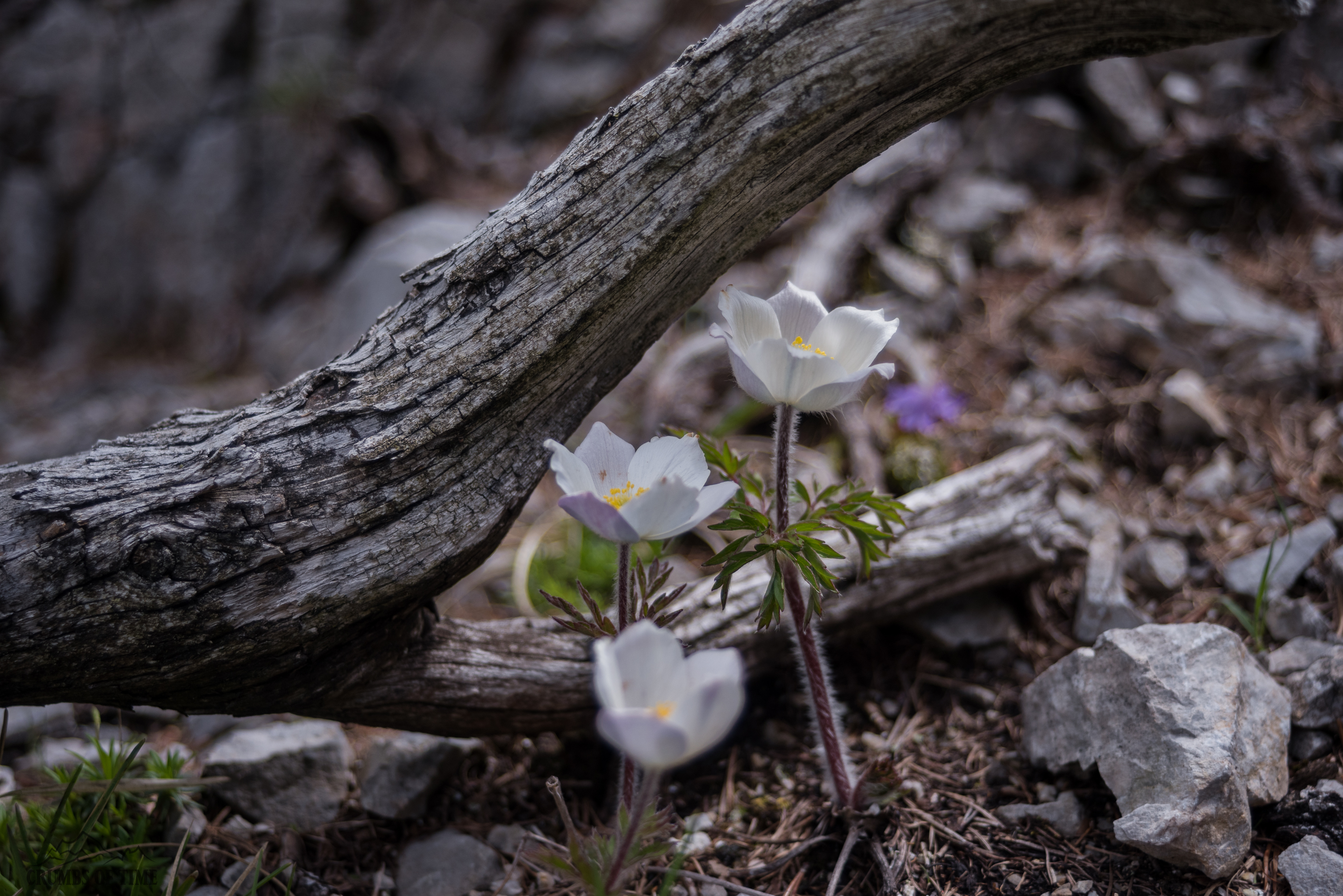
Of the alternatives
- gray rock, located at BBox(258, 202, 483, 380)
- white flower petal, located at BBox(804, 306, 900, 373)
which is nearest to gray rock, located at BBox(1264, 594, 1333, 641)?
white flower petal, located at BBox(804, 306, 900, 373)

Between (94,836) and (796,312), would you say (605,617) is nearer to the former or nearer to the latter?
(796,312)

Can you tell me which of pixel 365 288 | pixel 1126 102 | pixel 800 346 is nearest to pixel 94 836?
pixel 800 346

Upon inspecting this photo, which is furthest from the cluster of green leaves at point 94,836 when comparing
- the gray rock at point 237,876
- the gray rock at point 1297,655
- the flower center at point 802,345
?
the gray rock at point 1297,655

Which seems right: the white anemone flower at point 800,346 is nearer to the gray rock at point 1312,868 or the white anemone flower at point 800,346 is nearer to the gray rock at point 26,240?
the gray rock at point 1312,868

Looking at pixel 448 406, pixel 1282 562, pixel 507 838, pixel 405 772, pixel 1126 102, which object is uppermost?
pixel 1126 102

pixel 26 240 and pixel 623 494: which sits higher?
pixel 26 240

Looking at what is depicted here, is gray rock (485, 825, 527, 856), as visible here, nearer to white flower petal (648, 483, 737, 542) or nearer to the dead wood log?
the dead wood log

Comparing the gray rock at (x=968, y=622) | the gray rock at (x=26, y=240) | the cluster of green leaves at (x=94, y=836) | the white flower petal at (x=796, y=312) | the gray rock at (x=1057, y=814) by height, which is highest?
the gray rock at (x=26, y=240)
